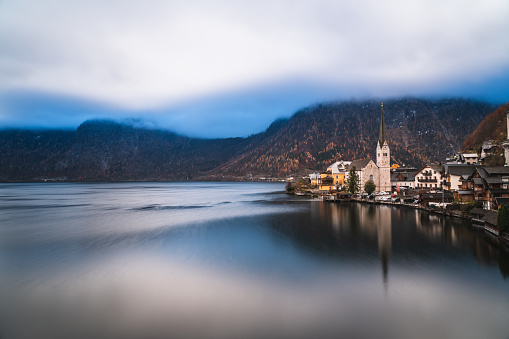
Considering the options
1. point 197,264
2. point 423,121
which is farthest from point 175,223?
point 423,121

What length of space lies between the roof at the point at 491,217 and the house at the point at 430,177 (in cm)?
2341

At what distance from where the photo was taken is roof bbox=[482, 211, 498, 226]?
72.5ft

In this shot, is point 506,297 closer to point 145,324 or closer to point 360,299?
point 360,299

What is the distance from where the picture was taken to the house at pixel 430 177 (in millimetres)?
47281

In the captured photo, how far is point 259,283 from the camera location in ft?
47.9

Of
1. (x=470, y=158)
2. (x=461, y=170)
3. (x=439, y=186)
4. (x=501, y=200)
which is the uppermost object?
(x=470, y=158)

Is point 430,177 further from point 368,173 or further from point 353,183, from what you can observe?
point 353,183

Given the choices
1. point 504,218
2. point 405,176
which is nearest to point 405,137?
point 405,176

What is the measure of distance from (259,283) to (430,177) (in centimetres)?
4591

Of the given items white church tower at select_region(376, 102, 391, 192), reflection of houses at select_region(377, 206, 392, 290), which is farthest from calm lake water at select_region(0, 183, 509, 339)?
white church tower at select_region(376, 102, 391, 192)

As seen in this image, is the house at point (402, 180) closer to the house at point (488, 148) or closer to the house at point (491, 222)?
the house at point (488, 148)

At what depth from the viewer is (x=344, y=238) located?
23.7m

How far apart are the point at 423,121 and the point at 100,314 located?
195766 mm

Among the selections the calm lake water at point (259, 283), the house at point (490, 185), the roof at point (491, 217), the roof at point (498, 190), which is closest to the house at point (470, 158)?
the house at point (490, 185)
